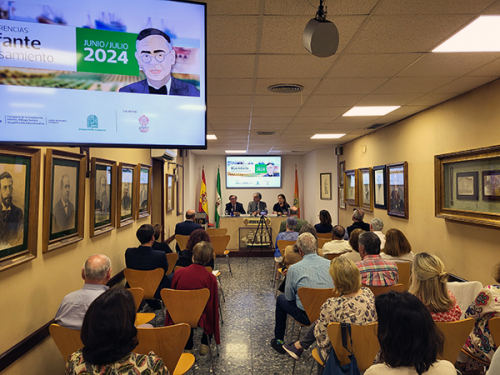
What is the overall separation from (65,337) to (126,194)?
272 centimetres

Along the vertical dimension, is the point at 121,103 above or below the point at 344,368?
above

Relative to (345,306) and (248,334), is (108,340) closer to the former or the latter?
(345,306)

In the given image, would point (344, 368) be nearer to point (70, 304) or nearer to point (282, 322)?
point (282, 322)

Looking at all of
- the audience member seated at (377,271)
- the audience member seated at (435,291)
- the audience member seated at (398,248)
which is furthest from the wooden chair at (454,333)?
the audience member seated at (398,248)

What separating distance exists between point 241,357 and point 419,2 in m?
3.21

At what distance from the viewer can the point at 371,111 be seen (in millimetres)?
4789

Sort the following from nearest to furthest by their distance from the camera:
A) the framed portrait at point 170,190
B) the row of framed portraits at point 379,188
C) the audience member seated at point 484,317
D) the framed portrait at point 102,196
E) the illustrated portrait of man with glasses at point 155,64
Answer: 1. the illustrated portrait of man with glasses at point 155,64
2. the audience member seated at point 484,317
3. the framed portrait at point 102,196
4. the row of framed portraits at point 379,188
5. the framed portrait at point 170,190

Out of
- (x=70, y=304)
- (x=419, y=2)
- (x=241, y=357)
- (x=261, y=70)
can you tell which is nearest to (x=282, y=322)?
(x=241, y=357)

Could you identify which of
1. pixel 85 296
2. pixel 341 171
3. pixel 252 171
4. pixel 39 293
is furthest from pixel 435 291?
pixel 252 171

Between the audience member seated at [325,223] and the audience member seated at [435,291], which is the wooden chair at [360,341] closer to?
the audience member seated at [435,291]

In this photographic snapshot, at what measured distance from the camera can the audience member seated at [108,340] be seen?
139 centimetres

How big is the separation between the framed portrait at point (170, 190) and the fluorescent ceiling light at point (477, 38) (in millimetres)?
5626

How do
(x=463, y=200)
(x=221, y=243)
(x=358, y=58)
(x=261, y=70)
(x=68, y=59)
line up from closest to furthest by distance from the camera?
(x=68, y=59) → (x=358, y=58) → (x=261, y=70) → (x=463, y=200) → (x=221, y=243)

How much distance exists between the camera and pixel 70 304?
6.97 feet
